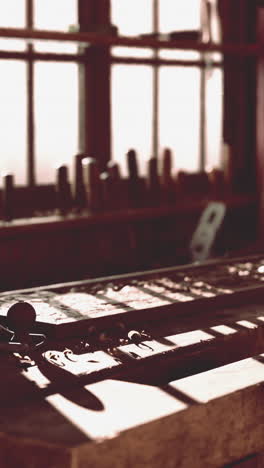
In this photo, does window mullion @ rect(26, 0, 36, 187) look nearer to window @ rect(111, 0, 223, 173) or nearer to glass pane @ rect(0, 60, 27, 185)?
glass pane @ rect(0, 60, 27, 185)

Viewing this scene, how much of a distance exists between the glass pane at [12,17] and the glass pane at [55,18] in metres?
0.07

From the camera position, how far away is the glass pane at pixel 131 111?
4.35 m

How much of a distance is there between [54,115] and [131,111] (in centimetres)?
50

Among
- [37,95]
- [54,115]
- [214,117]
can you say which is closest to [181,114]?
[214,117]

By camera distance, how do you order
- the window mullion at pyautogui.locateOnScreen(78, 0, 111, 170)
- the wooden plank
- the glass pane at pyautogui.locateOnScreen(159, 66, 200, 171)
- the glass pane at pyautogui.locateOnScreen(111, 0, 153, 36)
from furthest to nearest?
the glass pane at pyautogui.locateOnScreen(159, 66, 200, 171) → the glass pane at pyautogui.locateOnScreen(111, 0, 153, 36) → the window mullion at pyautogui.locateOnScreen(78, 0, 111, 170) → the wooden plank

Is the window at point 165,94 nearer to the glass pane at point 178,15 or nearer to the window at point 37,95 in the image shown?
the glass pane at point 178,15

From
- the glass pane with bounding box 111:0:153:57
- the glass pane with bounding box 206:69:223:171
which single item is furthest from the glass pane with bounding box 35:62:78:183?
the glass pane with bounding box 206:69:223:171

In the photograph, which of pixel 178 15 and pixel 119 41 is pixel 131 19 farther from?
pixel 119 41

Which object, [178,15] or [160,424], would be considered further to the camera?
[178,15]

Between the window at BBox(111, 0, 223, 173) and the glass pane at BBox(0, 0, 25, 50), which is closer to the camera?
the glass pane at BBox(0, 0, 25, 50)

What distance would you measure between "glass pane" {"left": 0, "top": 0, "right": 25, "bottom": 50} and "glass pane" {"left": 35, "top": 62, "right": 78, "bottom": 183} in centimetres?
16

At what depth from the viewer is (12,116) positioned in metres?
3.90

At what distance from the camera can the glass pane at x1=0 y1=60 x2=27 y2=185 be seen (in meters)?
3.86

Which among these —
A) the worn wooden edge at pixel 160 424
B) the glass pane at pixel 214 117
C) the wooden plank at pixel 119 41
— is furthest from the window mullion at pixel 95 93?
the worn wooden edge at pixel 160 424
